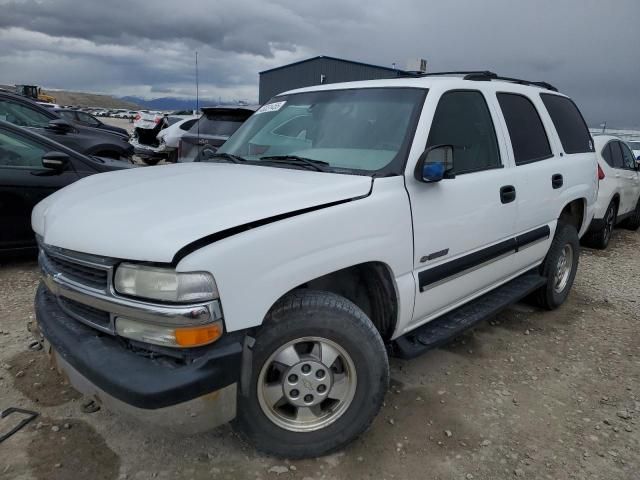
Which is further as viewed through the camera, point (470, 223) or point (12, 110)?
point (12, 110)

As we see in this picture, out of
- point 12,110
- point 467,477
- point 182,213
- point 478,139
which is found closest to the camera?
point 182,213

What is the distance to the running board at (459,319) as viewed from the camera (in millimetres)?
2806

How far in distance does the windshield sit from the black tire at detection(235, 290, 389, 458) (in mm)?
825

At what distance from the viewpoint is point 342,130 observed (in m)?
3.03

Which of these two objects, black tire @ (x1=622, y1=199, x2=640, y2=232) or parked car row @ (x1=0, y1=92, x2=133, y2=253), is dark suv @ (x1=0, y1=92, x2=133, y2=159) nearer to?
parked car row @ (x1=0, y1=92, x2=133, y2=253)

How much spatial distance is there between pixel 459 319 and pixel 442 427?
0.72 meters

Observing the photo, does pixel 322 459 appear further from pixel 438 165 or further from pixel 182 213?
pixel 438 165

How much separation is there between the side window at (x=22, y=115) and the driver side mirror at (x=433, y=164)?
7170mm

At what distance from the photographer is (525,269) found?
3.93 meters

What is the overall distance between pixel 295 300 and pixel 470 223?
1346 millimetres

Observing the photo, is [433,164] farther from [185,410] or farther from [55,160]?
[55,160]

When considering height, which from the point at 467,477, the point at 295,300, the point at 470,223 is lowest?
the point at 467,477

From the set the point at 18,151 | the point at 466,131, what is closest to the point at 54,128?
the point at 18,151

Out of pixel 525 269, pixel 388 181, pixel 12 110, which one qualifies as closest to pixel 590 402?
pixel 525 269
